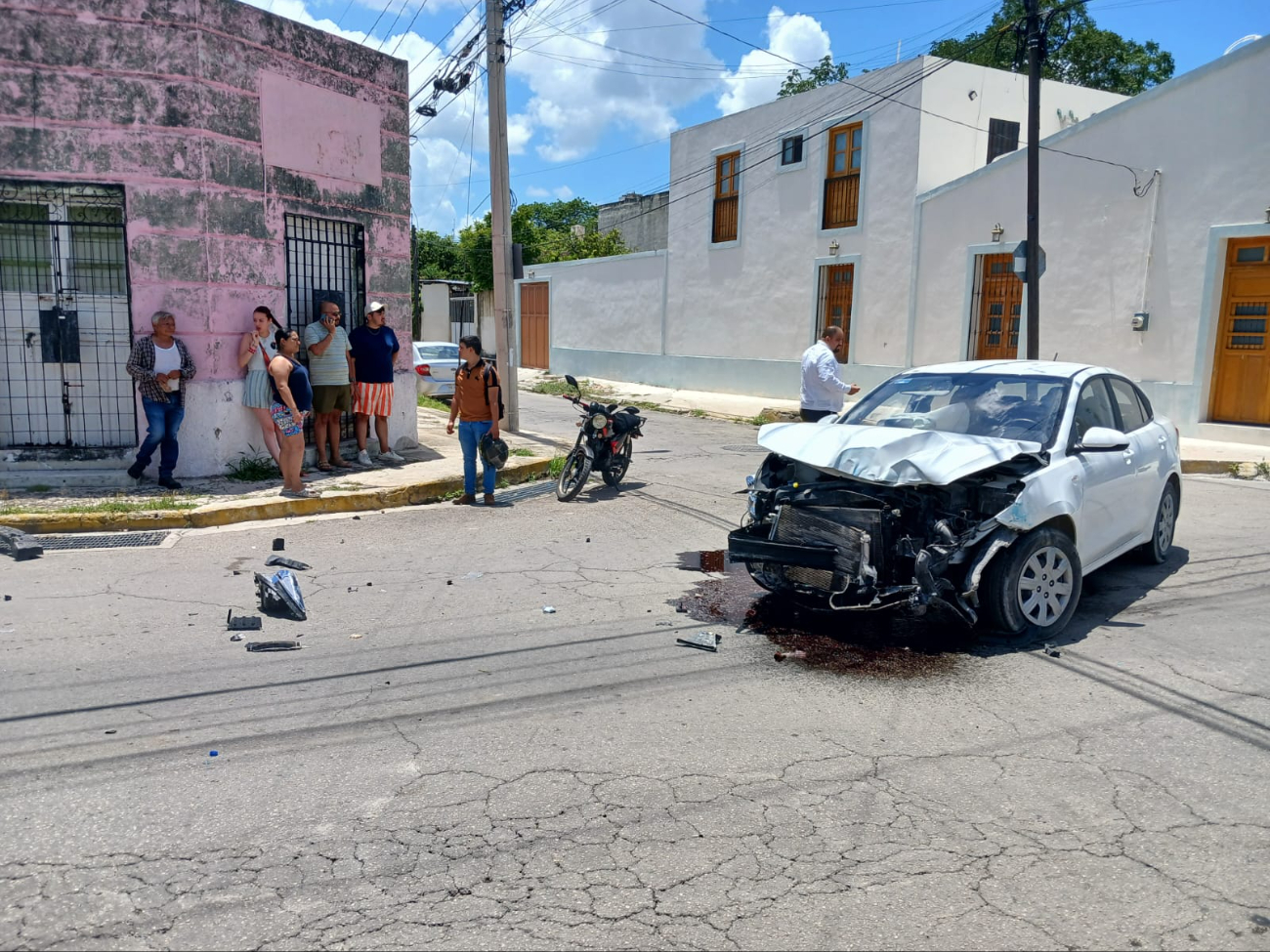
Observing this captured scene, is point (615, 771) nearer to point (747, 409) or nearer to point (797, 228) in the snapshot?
point (747, 409)

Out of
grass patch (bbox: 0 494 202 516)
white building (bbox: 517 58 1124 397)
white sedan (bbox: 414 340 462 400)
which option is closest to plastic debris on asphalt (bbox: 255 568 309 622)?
grass patch (bbox: 0 494 202 516)

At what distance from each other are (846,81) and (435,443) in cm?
1269

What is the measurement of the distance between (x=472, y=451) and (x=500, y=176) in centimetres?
631

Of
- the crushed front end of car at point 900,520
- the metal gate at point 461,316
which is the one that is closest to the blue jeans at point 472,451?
the crushed front end of car at point 900,520

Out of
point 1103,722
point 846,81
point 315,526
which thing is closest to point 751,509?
point 1103,722

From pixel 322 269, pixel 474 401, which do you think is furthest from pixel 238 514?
pixel 322 269

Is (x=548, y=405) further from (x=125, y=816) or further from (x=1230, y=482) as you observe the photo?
(x=125, y=816)

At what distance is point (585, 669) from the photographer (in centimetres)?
524

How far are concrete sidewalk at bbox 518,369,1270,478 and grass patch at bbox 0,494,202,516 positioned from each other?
1182cm

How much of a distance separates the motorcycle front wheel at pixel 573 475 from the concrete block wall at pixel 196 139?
10.8 feet

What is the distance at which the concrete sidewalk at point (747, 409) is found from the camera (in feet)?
42.8

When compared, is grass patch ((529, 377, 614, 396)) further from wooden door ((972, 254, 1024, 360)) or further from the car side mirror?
the car side mirror

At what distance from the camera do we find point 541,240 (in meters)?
48.5

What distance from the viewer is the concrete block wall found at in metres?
9.26
